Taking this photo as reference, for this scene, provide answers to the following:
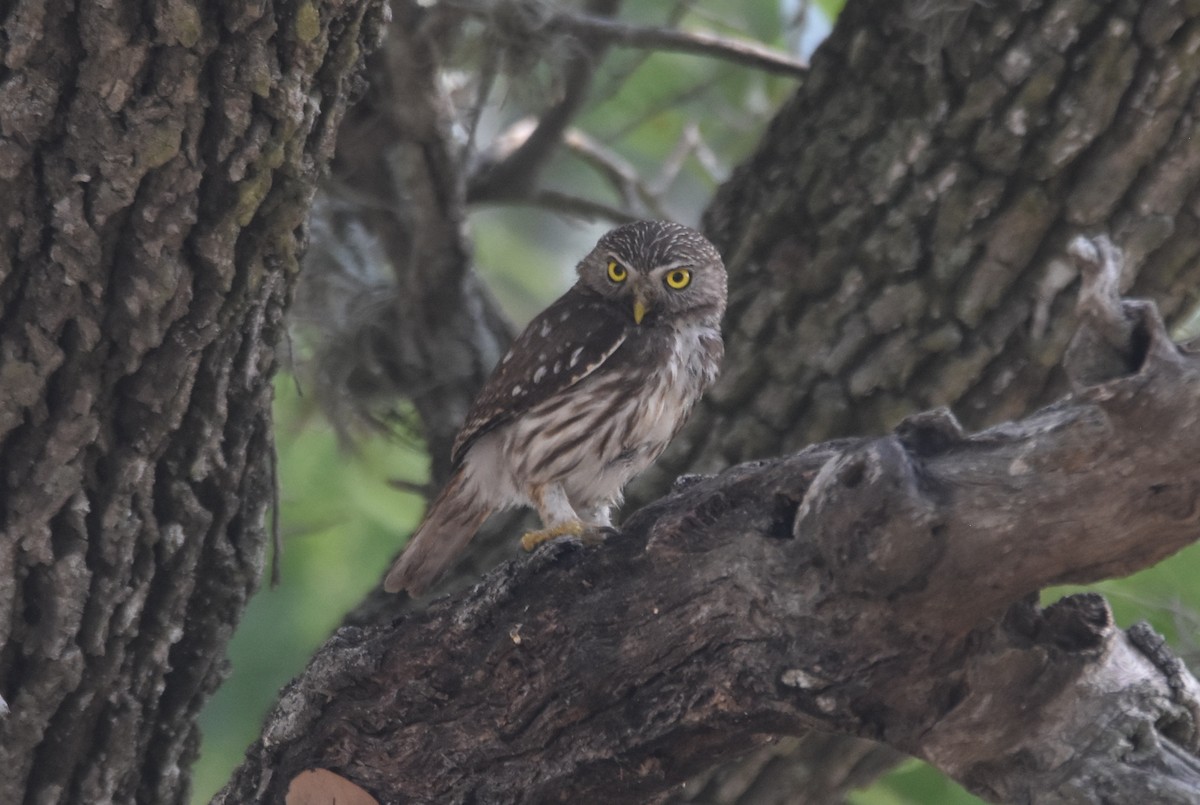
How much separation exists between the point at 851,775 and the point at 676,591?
5.65 ft

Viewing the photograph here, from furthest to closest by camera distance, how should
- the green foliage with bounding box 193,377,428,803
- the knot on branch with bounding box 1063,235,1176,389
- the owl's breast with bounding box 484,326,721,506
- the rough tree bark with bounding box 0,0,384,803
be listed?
1. the green foliage with bounding box 193,377,428,803
2. the owl's breast with bounding box 484,326,721,506
3. the rough tree bark with bounding box 0,0,384,803
4. the knot on branch with bounding box 1063,235,1176,389

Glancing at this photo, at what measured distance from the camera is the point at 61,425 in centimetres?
287

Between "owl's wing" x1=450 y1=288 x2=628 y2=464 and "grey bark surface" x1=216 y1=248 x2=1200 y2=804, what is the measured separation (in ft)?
3.64

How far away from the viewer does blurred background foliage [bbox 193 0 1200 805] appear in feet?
14.4

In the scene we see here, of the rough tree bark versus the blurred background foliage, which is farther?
the blurred background foliage

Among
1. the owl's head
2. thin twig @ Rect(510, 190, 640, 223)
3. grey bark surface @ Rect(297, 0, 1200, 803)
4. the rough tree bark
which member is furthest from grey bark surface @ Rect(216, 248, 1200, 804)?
thin twig @ Rect(510, 190, 640, 223)

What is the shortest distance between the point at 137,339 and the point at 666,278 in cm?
176

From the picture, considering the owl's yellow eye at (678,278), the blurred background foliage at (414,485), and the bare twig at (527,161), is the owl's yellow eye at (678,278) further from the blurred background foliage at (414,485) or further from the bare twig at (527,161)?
the bare twig at (527,161)

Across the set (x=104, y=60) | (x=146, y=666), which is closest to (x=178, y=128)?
(x=104, y=60)

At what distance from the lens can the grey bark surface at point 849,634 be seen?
2154 mm

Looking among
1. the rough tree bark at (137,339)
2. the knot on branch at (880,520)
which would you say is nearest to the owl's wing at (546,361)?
the rough tree bark at (137,339)

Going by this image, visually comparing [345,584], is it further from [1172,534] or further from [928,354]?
[1172,534]

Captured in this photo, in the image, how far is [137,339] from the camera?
112 inches

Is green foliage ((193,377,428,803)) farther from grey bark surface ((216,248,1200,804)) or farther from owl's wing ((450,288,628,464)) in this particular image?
grey bark surface ((216,248,1200,804))
